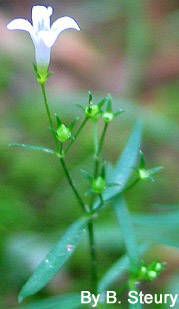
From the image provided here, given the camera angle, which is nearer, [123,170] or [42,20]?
[42,20]

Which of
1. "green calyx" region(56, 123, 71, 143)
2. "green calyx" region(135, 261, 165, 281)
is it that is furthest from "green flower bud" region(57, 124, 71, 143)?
"green calyx" region(135, 261, 165, 281)

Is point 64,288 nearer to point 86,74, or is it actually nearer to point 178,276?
point 178,276

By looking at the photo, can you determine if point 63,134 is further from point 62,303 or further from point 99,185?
point 62,303

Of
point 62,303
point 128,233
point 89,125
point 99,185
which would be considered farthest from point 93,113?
point 89,125

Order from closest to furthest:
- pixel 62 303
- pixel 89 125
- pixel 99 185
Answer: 1. pixel 99 185
2. pixel 62 303
3. pixel 89 125

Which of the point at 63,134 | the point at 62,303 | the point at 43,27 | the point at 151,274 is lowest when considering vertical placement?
the point at 62,303

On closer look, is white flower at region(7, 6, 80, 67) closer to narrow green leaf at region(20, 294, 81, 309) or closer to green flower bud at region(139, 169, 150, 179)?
green flower bud at region(139, 169, 150, 179)

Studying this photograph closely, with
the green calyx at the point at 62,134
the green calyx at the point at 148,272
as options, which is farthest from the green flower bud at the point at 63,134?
the green calyx at the point at 148,272

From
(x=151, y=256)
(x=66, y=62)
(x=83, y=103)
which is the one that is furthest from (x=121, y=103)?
(x=151, y=256)
